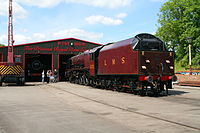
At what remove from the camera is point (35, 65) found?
3897 cm

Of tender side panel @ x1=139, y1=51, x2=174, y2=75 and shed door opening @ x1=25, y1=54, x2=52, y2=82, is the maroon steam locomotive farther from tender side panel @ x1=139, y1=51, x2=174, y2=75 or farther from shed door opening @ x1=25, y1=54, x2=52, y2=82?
shed door opening @ x1=25, y1=54, x2=52, y2=82

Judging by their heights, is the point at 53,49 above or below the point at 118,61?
above

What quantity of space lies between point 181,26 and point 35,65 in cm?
2643

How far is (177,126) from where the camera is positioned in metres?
5.61

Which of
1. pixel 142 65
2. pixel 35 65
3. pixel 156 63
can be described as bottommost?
pixel 142 65

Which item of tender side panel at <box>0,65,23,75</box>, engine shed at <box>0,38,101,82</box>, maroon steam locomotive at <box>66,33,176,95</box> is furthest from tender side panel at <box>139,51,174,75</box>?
engine shed at <box>0,38,101,82</box>

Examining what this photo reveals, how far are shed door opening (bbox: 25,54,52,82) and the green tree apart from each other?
71.2 ft

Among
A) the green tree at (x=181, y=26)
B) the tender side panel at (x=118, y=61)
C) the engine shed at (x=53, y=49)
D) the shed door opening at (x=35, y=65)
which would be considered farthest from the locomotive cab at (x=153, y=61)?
the shed door opening at (x=35, y=65)

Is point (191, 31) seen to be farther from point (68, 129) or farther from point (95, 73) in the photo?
point (68, 129)

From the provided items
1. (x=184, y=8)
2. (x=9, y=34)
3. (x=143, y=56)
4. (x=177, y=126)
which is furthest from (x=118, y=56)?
(x=184, y=8)

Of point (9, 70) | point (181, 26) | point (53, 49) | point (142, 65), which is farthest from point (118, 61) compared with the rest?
point (181, 26)

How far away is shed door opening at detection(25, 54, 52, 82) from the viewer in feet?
123

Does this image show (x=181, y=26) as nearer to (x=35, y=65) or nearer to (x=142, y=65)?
(x=35, y=65)

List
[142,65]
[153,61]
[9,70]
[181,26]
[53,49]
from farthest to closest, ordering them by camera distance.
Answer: [181,26] → [53,49] → [9,70] → [153,61] → [142,65]
